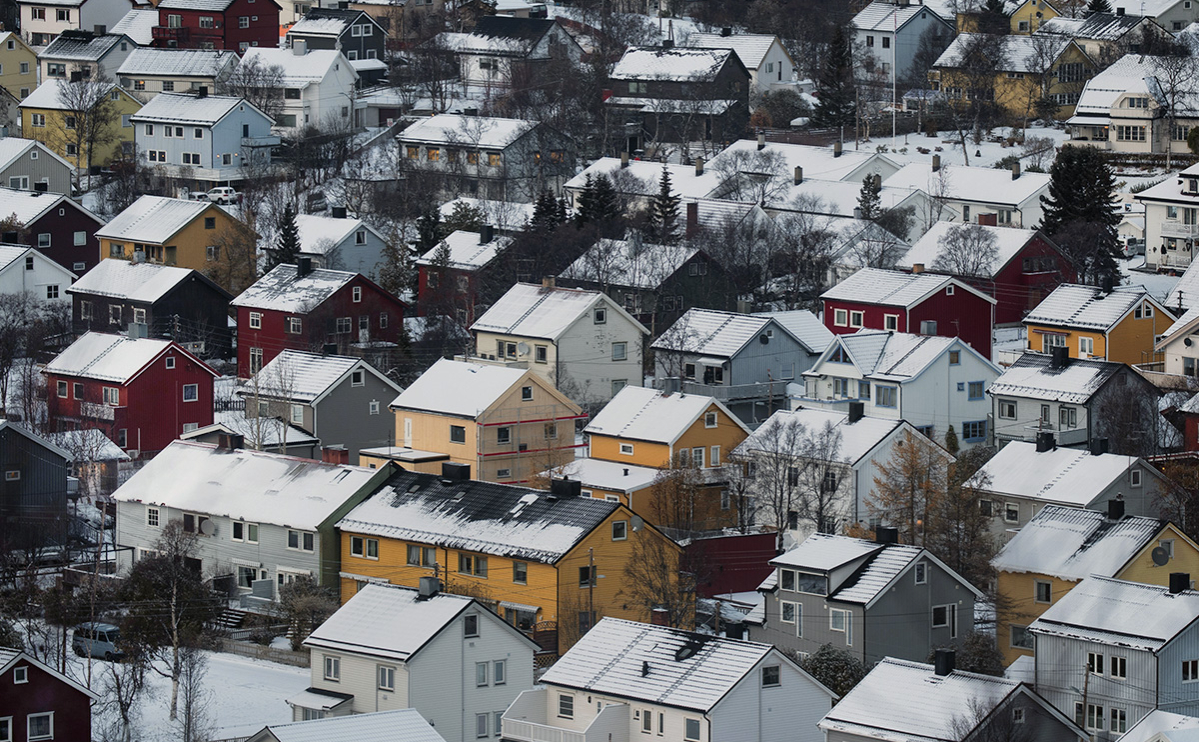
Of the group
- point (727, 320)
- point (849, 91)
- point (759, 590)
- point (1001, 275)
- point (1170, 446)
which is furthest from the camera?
point (849, 91)

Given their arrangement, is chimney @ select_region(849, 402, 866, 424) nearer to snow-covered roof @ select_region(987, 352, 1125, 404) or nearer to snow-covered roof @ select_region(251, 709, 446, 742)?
snow-covered roof @ select_region(987, 352, 1125, 404)

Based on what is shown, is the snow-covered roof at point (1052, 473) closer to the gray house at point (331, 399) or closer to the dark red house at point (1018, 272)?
the gray house at point (331, 399)

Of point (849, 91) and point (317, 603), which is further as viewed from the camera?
point (849, 91)

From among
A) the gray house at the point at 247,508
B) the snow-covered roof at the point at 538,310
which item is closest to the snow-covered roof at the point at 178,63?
the snow-covered roof at the point at 538,310

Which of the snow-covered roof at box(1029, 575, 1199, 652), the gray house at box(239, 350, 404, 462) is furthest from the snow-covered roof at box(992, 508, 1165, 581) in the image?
the gray house at box(239, 350, 404, 462)

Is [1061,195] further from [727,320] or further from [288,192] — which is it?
[288,192]

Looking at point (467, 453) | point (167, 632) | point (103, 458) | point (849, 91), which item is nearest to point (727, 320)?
point (467, 453)

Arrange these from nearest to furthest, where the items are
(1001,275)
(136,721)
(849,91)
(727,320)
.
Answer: (136,721), (727,320), (1001,275), (849,91)

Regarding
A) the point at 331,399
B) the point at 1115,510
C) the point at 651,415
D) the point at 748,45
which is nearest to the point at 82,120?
the point at 748,45
